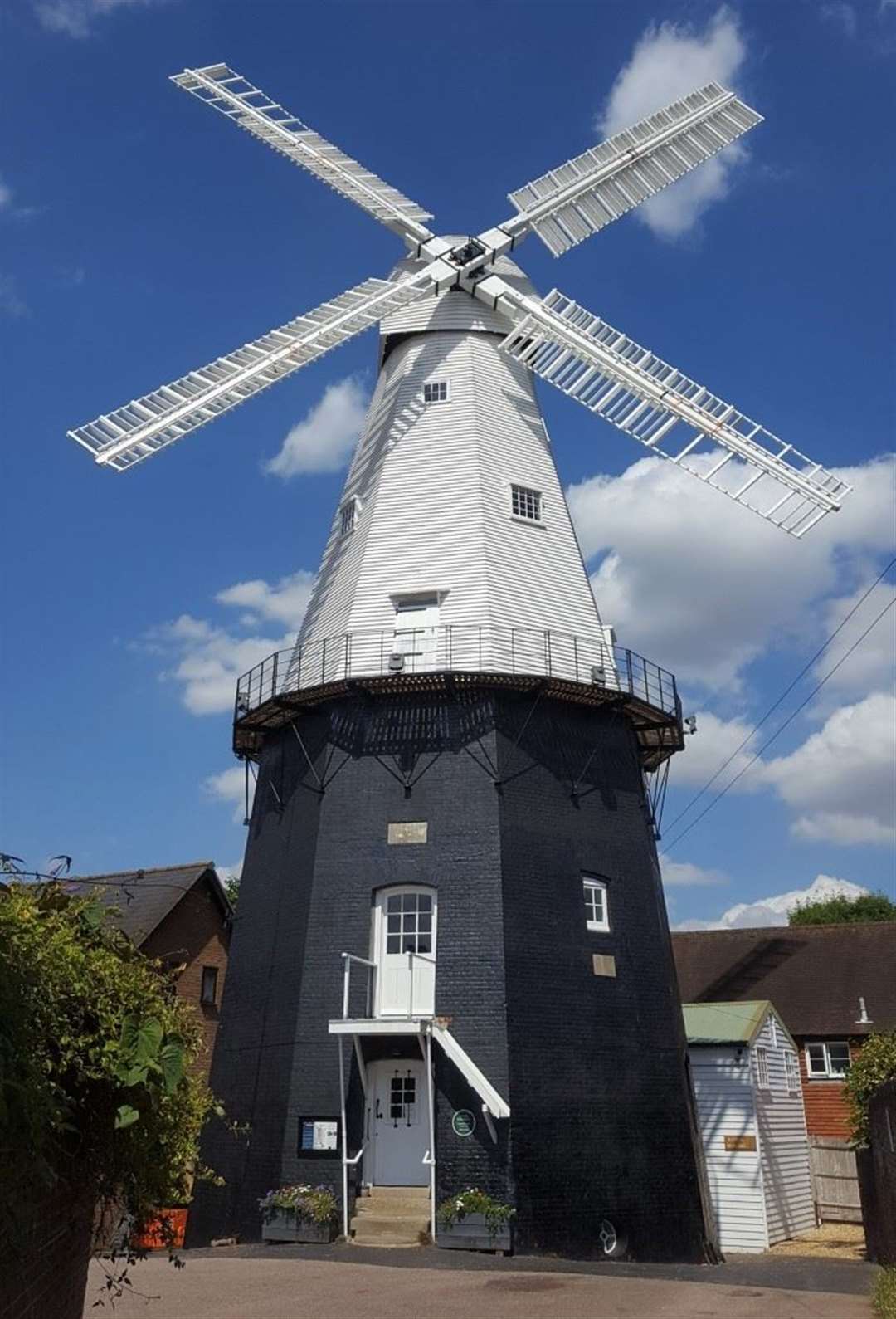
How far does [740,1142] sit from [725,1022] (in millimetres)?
2473

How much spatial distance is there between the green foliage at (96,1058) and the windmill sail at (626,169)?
2239 cm

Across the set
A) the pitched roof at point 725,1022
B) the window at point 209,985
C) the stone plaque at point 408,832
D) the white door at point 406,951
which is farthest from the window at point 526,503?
the window at point 209,985

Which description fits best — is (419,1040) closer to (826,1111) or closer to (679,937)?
(826,1111)

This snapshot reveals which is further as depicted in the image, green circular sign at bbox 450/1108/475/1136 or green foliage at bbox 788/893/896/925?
green foliage at bbox 788/893/896/925

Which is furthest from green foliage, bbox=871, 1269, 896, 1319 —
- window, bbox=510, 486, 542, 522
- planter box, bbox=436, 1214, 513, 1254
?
window, bbox=510, 486, 542, 522

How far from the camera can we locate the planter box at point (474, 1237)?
53.8 ft

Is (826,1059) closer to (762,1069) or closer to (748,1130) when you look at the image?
(762,1069)

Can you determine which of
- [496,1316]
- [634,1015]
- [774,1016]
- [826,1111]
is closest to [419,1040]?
[634,1015]

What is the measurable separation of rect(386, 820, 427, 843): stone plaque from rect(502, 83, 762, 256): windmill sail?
13329 millimetres

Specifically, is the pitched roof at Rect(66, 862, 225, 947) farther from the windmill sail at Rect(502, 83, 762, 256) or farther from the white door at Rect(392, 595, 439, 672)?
the windmill sail at Rect(502, 83, 762, 256)

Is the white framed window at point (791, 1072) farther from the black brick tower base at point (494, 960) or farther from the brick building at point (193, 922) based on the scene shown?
the brick building at point (193, 922)

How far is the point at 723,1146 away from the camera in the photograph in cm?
2228

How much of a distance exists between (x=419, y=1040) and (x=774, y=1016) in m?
10.5

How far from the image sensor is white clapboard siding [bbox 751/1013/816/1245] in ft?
73.3
